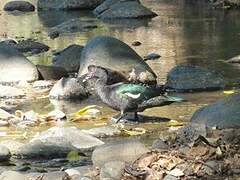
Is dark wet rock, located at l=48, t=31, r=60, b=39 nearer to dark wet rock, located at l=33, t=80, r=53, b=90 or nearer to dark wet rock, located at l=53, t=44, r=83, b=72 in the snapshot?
dark wet rock, located at l=53, t=44, r=83, b=72

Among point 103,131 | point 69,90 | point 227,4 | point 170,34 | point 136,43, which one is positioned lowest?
point 227,4

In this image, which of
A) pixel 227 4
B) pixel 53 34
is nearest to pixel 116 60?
pixel 53 34

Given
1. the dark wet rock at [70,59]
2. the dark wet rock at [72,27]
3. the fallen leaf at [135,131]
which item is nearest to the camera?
the fallen leaf at [135,131]

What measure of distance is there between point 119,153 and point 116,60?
5004mm

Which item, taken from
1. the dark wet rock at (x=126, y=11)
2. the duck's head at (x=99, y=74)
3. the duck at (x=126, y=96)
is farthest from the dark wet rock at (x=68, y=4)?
the duck at (x=126, y=96)

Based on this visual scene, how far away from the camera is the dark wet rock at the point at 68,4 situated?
24.0 meters

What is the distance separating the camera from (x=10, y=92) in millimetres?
10023

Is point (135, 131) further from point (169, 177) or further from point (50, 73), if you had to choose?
point (50, 73)

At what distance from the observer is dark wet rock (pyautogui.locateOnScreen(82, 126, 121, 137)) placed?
24.8 feet

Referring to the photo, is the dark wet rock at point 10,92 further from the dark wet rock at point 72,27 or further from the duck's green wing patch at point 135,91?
the dark wet rock at point 72,27

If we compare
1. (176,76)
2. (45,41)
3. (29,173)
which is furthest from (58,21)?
(29,173)

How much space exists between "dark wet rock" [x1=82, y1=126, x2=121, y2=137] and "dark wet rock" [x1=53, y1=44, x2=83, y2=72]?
4.16 m

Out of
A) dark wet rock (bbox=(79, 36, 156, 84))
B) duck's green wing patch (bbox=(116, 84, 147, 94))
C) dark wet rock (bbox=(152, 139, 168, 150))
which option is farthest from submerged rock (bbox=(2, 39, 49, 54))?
dark wet rock (bbox=(152, 139, 168, 150))

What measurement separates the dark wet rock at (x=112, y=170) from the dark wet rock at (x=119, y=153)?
18cm
